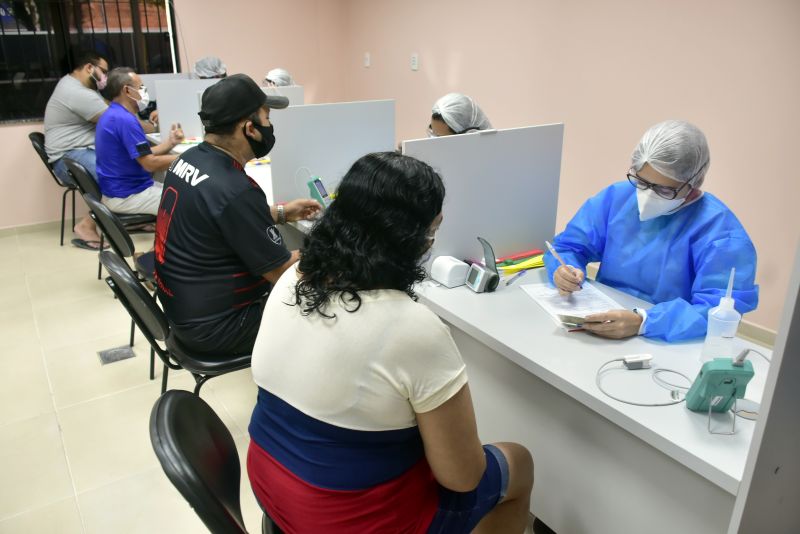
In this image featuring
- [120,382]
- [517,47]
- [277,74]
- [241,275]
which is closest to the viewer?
[241,275]

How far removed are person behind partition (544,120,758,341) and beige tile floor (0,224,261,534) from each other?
1.29 metres

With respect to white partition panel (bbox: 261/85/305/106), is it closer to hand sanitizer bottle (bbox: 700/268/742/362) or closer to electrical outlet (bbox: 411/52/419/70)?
electrical outlet (bbox: 411/52/419/70)

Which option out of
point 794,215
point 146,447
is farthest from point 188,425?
point 794,215

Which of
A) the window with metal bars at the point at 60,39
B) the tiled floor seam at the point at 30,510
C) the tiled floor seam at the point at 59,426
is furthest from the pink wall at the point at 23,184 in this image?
the tiled floor seam at the point at 30,510

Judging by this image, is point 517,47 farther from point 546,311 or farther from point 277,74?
point 546,311

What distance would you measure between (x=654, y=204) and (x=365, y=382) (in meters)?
1.03

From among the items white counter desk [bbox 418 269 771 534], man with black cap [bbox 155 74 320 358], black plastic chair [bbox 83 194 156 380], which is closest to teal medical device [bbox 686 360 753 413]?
white counter desk [bbox 418 269 771 534]

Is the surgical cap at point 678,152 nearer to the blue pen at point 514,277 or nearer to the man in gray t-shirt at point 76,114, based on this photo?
the blue pen at point 514,277

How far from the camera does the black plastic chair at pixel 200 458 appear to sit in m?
0.85

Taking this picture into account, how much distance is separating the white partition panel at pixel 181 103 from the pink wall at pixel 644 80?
1.74 meters

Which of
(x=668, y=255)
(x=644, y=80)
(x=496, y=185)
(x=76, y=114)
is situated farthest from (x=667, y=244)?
(x=76, y=114)

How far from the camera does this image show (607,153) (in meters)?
3.26

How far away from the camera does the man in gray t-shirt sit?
3832 mm

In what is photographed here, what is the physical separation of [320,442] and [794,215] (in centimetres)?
252
